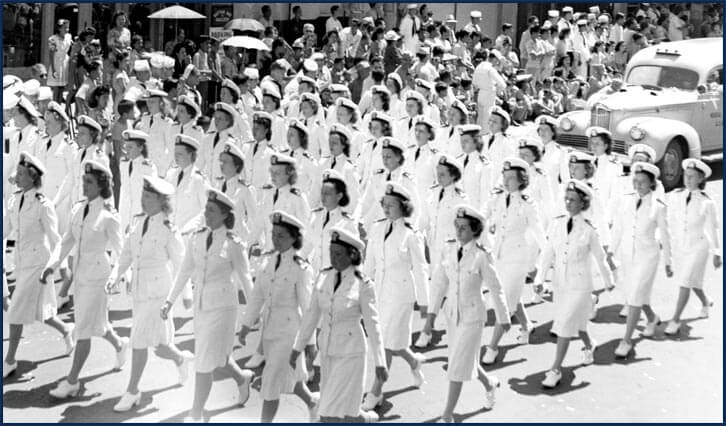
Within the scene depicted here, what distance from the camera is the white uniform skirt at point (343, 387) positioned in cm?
775

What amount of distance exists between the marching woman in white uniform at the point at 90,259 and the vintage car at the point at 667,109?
8.83m

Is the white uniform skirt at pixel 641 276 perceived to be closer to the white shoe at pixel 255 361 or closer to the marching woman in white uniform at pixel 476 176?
→ the marching woman in white uniform at pixel 476 176

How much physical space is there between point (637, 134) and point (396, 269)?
845cm

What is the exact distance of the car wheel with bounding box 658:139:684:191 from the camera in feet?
55.7

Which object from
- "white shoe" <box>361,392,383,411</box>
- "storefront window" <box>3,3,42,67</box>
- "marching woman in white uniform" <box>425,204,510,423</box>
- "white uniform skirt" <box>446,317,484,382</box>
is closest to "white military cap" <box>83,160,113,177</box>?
"white shoe" <box>361,392,383,411</box>

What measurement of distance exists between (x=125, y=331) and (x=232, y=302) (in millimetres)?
2617

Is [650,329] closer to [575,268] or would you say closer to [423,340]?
[575,268]

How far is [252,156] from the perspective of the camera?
13258 millimetres

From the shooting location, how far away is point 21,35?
21.8m

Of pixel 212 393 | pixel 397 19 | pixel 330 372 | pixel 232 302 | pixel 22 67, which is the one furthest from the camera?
pixel 397 19

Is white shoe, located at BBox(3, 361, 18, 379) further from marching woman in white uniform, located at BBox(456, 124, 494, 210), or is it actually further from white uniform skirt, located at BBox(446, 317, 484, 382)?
marching woman in white uniform, located at BBox(456, 124, 494, 210)

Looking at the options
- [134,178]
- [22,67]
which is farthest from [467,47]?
[134,178]

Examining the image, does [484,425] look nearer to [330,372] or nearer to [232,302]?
[330,372]

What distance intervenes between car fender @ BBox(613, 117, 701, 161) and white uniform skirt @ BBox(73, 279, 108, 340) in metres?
9.82
